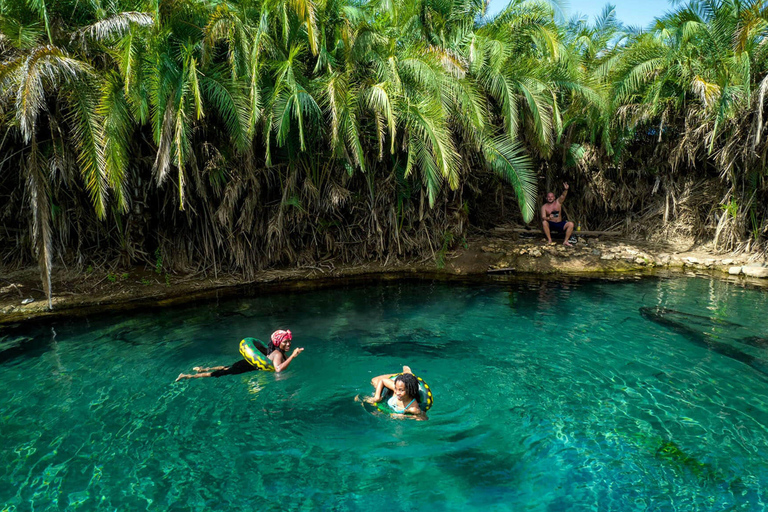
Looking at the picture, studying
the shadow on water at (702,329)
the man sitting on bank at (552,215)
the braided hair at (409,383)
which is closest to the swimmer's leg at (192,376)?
the braided hair at (409,383)

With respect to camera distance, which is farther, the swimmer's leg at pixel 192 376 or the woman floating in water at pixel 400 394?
the swimmer's leg at pixel 192 376

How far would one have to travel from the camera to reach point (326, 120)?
37.4ft

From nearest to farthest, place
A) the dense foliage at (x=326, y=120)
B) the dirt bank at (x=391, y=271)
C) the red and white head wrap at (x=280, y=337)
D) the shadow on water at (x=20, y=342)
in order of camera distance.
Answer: the red and white head wrap at (x=280, y=337)
the shadow on water at (x=20, y=342)
the dense foliage at (x=326, y=120)
the dirt bank at (x=391, y=271)

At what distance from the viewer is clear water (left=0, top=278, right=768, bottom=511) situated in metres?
4.88

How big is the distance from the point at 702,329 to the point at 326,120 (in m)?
8.36

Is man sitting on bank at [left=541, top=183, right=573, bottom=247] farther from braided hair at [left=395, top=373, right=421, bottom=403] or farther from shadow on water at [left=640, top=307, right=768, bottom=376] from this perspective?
braided hair at [left=395, top=373, right=421, bottom=403]

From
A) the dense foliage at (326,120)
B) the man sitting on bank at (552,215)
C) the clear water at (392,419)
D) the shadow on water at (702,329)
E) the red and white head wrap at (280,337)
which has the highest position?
the dense foliage at (326,120)

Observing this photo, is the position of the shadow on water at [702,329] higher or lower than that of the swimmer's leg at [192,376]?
higher

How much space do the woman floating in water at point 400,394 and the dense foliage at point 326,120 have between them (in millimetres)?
4934

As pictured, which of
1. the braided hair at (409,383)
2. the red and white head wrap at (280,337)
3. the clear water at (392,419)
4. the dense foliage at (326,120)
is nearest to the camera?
the clear water at (392,419)

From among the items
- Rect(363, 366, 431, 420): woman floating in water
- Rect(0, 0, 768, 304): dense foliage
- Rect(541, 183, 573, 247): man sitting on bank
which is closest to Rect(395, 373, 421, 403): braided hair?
Rect(363, 366, 431, 420): woman floating in water

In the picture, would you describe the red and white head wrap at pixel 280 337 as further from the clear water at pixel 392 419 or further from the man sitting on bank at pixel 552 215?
the man sitting on bank at pixel 552 215

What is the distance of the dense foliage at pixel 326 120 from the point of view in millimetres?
9391

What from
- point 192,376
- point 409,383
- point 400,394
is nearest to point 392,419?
point 400,394
